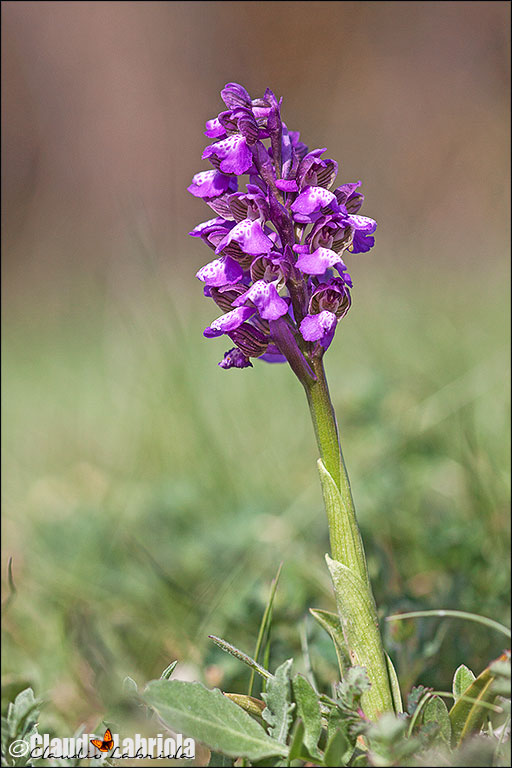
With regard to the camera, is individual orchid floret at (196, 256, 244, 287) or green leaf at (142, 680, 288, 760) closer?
green leaf at (142, 680, 288, 760)

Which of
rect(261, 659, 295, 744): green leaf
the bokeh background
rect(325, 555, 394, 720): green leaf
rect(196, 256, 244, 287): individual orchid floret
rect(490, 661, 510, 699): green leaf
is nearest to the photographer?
rect(490, 661, 510, 699): green leaf

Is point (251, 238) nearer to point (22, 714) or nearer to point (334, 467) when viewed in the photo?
point (334, 467)

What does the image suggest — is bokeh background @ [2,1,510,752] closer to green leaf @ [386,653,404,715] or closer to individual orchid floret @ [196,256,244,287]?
A: green leaf @ [386,653,404,715]

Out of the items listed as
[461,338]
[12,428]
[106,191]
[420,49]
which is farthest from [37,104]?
[461,338]

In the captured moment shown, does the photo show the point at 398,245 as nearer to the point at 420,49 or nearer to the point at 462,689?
the point at 420,49

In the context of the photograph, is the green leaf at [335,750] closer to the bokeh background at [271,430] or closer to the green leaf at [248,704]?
the green leaf at [248,704]

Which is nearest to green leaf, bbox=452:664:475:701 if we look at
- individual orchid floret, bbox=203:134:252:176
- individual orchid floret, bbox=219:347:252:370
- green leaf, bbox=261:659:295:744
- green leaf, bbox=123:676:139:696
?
green leaf, bbox=261:659:295:744
